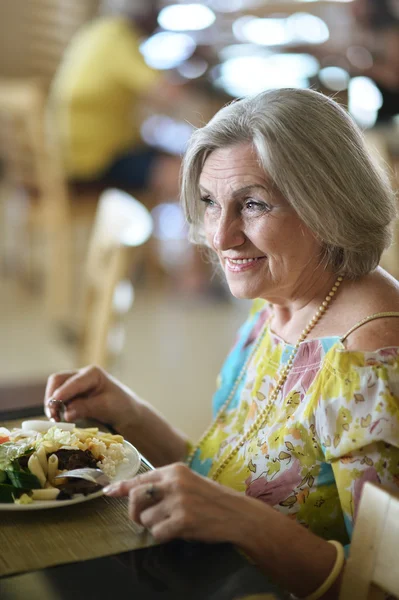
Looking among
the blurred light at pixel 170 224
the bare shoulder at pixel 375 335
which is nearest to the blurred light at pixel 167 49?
the blurred light at pixel 170 224

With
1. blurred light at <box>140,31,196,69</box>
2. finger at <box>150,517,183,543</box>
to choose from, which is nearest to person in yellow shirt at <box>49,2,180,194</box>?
blurred light at <box>140,31,196,69</box>

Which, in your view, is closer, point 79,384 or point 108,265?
point 79,384

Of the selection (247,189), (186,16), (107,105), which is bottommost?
(247,189)

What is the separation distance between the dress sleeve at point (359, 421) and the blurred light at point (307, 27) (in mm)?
4139

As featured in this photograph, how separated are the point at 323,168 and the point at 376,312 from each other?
8.7 inches

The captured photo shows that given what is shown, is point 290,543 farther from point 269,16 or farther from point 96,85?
point 269,16

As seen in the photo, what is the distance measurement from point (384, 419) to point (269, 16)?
417 cm

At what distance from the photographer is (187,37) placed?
15.4 ft

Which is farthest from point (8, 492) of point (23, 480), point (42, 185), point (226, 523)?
point (42, 185)

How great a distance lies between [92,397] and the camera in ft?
4.78

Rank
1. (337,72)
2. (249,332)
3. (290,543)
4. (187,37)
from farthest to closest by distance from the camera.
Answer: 1. (187,37)
2. (337,72)
3. (249,332)
4. (290,543)

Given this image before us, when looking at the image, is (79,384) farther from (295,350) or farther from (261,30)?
(261,30)

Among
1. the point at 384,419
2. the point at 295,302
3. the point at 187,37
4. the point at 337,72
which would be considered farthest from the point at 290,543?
the point at 187,37

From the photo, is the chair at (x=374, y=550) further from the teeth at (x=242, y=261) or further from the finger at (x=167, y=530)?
the teeth at (x=242, y=261)
